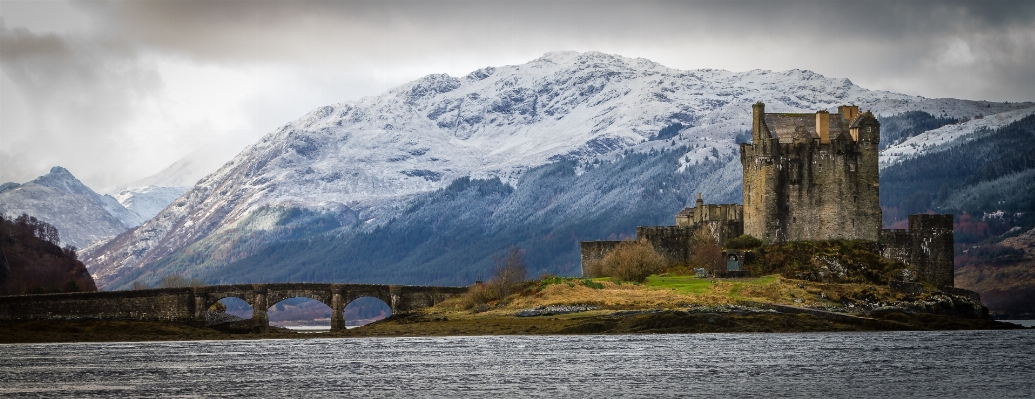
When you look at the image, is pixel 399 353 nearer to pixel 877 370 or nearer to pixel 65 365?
pixel 65 365

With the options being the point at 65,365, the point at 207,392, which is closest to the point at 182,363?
the point at 65,365

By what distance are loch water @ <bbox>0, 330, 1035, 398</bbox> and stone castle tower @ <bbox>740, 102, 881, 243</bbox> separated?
16.4 meters

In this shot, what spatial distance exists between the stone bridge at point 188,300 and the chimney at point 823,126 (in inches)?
1612

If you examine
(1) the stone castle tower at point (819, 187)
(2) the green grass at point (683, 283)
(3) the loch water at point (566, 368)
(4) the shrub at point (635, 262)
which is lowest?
(3) the loch water at point (566, 368)

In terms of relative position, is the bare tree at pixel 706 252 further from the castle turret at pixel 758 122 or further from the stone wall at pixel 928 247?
the stone wall at pixel 928 247

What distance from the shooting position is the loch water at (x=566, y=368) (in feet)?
259

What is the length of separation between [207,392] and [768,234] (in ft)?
216

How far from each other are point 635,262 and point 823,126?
19963 millimetres

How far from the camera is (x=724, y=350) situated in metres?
103

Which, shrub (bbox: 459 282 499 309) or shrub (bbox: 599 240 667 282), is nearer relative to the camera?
shrub (bbox: 599 240 667 282)

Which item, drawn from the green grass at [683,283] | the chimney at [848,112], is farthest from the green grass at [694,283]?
the chimney at [848,112]

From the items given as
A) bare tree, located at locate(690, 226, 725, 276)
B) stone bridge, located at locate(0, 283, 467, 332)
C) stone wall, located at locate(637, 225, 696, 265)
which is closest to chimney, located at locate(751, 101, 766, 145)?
bare tree, located at locate(690, 226, 725, 276)

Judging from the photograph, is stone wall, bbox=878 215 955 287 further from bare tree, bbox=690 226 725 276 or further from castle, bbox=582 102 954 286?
bare tree, bbox=690 226 725 276

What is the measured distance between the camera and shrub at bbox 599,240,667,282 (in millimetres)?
134500
